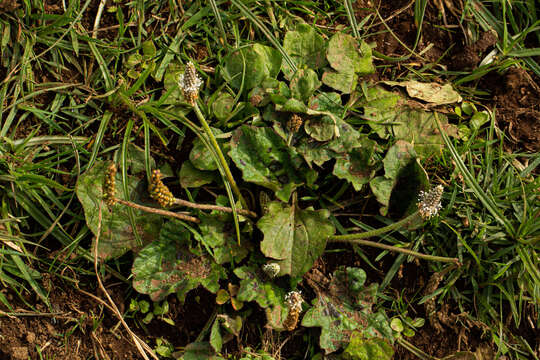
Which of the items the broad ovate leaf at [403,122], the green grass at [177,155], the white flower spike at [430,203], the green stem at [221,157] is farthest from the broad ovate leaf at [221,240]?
the broad ovate leaf at [403,122]

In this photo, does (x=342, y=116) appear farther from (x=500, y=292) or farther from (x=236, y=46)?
(x=500, y=292)

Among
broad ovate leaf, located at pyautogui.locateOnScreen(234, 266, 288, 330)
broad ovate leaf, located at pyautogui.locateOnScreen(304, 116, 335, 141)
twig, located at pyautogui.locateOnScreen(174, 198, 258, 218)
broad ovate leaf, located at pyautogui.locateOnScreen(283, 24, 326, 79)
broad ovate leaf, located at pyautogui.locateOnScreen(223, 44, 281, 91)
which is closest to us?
twig, located at pyautogui.locateOnScreen(174, 198, 258, 218)

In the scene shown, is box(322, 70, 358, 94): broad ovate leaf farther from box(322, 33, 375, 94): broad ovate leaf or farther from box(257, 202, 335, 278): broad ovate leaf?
box(257, 202, 335, 278): broad ovate leaf

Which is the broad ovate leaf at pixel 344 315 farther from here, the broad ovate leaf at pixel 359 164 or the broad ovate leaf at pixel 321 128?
the broad ovate leaf at pixel 321 128

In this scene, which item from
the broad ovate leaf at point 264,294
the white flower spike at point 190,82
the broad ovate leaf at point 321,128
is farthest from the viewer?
the broad ovate leaf at point 321,128

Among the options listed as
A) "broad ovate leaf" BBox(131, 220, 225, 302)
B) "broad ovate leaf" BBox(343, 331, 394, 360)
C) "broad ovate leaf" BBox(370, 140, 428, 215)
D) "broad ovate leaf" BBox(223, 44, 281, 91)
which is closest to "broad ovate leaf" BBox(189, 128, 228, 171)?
"broad ovate leaf" BBox(131, 220, 225, 302)

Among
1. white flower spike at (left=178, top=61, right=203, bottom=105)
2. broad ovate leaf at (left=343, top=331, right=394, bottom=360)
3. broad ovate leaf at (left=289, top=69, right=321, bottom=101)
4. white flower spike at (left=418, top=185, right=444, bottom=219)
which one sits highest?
white flower spike at (left=178, top=61, right=203, bottom=105)
